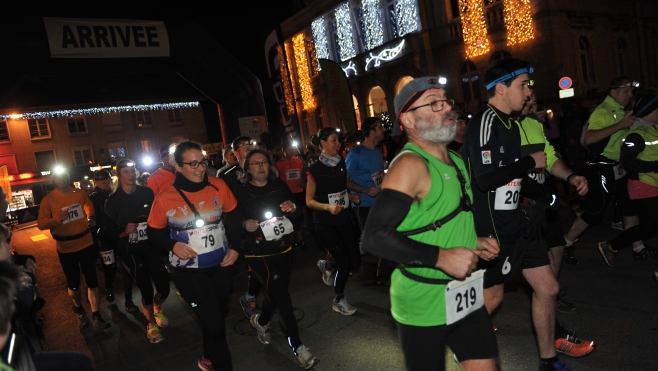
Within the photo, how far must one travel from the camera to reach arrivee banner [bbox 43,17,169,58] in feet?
36.7

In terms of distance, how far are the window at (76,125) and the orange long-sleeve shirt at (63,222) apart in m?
43.5

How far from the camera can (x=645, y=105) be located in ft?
16.5

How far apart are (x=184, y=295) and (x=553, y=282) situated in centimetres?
283

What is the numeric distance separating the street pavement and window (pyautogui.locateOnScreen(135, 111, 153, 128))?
43224 mm

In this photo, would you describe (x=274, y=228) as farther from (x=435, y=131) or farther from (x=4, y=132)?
(x=4, y=132)

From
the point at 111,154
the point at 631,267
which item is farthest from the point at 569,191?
the point at 111,154

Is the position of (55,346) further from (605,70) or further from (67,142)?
(67,142)

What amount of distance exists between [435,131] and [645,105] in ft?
12.4

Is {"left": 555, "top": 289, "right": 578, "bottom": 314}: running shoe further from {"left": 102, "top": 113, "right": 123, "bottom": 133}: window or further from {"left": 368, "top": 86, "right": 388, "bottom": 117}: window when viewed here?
{"left": 102, "top": 113, "right": 123, "bottom": 133}: window

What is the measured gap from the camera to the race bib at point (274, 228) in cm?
473

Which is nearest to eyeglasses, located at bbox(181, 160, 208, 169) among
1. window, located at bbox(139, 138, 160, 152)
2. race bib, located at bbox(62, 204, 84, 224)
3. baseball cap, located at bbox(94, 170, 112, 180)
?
race bib, located at bbox(62, 204, 84, 224)

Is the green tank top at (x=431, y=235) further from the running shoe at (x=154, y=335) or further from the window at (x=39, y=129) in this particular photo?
the window at (x=39, y=129)

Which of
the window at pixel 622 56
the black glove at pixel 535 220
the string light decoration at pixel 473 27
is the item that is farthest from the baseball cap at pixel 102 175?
the window at pixel 622 56

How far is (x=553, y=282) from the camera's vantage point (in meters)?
3.44
